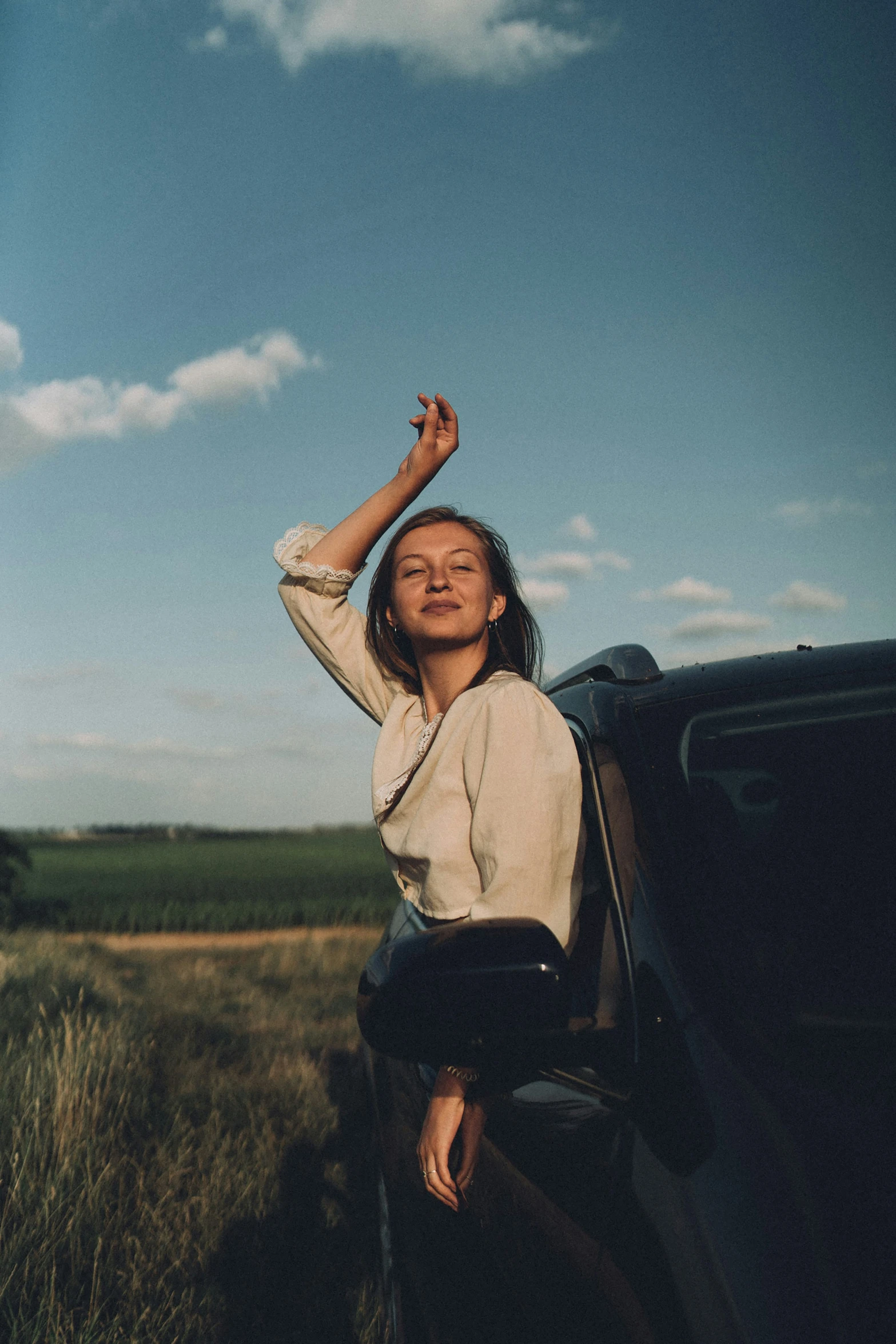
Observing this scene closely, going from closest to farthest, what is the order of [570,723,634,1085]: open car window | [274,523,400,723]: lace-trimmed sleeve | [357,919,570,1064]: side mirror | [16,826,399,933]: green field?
[357,919,570,1064]: side mirror, [570,723,634,1085]: open car window, [274,523,400,723]: lace-trimmed sleeve, [16,826,399,933]: green field

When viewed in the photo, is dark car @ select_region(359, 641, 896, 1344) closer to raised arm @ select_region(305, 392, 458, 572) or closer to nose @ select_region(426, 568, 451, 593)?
nose @ select_region(426, 568, 451, 593)

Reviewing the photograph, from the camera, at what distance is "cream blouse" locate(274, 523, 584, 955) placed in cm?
146

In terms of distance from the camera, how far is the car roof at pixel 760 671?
1755 millimetres

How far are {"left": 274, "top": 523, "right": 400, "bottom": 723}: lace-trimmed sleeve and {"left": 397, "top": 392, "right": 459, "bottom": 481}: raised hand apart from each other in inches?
12.7

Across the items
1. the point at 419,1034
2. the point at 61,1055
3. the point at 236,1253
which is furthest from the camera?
the point at 61,1055

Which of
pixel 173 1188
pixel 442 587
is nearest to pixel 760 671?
pixel 442 587

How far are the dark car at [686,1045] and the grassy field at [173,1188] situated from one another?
1.29m

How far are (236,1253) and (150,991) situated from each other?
7.99 metres

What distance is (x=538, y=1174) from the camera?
1.30m

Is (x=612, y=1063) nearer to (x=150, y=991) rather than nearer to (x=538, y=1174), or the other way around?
(x=538, y=1174)

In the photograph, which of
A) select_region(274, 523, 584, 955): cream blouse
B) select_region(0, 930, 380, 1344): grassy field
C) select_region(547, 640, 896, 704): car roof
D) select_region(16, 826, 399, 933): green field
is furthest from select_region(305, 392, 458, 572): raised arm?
select_region(16, 826, 399, 933): green field

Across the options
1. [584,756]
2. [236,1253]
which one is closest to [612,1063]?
[584,756]

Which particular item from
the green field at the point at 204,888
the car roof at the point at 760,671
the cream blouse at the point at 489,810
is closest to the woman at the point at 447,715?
the cream blouse at the point at 489,810

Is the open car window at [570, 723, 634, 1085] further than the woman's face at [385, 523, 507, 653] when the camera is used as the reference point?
No
